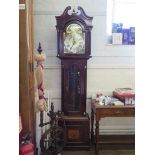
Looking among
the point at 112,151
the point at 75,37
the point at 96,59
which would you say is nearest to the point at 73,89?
the point at 96,59

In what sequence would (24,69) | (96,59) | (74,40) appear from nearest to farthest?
1. (24,69)
2. (74,40)
3. (96,59)

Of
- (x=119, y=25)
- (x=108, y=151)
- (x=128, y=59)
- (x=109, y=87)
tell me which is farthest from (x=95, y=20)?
(x=108, y=151)

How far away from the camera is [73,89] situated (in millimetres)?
3416

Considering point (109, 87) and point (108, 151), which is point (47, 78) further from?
point (108, 151)

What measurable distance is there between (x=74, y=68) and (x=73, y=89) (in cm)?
27

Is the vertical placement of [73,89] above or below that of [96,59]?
below

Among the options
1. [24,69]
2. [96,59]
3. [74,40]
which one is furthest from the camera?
[96,59]

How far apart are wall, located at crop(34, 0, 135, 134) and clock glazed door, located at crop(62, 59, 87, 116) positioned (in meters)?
0.23

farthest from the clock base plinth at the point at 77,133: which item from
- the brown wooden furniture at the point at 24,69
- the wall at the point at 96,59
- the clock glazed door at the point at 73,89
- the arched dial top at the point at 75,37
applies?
the brown wooden furniture at the point at 24,69

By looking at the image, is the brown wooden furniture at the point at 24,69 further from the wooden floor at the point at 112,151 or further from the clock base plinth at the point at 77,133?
the wooden floor at the point at 112,151

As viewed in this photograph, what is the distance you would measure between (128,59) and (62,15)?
109cm

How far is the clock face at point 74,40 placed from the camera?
331 cm

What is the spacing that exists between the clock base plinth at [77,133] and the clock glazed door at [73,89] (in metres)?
0.13

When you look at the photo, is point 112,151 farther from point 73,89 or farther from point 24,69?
point 24,69
